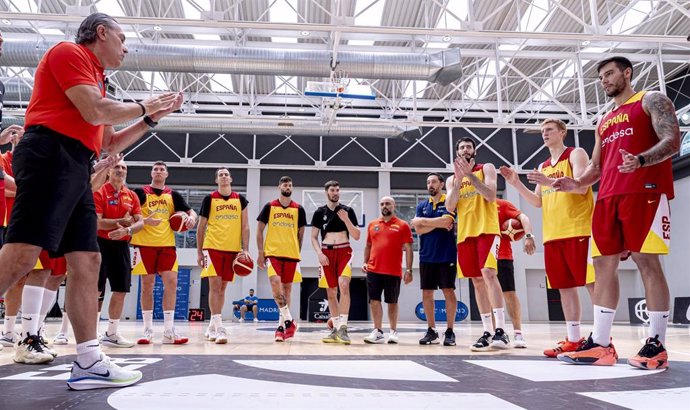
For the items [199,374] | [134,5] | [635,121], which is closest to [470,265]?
[635,121]

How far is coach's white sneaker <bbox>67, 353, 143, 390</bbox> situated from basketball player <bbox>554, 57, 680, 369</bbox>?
2.60 m

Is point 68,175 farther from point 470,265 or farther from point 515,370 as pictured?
point 470,265

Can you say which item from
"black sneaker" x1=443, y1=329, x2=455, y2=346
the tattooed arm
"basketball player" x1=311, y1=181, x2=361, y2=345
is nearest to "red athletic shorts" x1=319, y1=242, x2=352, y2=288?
"basketball player" x1=311, y1=181, x2=361, y2=345

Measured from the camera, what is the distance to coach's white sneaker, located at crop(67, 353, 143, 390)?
210 cm

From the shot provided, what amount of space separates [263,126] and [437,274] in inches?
461

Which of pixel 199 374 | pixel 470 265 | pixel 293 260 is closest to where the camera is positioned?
pixel 199 374

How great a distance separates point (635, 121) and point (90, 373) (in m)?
3.44

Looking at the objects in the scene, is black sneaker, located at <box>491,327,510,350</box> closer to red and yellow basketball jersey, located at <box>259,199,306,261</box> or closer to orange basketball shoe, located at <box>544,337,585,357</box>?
orange basketball shoe, located at <box>544,337,585,357</box>

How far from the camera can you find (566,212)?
3.88m

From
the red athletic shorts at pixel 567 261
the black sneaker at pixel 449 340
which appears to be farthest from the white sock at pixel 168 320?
the red athletic shorts at pixel 567 261

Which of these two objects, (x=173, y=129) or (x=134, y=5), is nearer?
(x=134, y=5)

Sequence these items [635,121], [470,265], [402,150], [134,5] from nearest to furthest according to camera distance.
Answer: [635,121], [470,265], [134,5], [402,150]

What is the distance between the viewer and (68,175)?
212cm

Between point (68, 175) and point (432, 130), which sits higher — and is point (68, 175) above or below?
below
